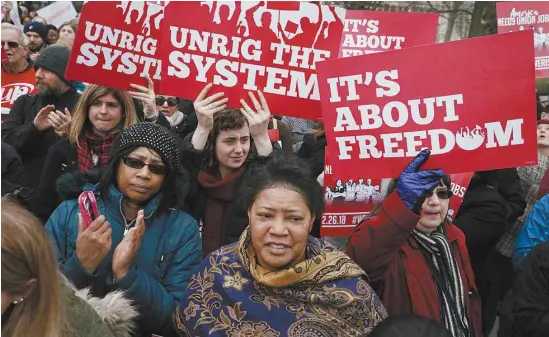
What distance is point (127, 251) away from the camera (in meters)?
2.87

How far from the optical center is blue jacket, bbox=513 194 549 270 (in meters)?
3.97

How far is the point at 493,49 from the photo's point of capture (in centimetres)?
330

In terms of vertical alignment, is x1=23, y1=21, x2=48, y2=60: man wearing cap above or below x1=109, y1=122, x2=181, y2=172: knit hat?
above

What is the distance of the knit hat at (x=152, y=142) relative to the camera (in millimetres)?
3217

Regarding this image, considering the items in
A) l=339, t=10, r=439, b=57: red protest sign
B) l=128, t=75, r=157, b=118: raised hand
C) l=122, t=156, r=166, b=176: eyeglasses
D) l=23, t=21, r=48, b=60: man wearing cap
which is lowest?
l=122, t=156, r=166, b=176: eyeglasses

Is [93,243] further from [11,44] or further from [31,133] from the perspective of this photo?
[11,44]

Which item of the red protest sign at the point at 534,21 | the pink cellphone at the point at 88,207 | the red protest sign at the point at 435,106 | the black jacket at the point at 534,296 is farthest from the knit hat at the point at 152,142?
the red protest sign at the point at 534,21

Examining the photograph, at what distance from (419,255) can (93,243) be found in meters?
1.44

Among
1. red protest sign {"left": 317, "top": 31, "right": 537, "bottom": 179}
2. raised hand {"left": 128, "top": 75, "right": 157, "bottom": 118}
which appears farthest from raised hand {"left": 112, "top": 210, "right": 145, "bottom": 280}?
raised hand {"left": 128, "top": 75, "right": 157, "bottom": 118}

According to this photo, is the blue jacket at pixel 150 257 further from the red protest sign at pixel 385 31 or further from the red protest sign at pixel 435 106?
the red protest sign at pixel 385 31

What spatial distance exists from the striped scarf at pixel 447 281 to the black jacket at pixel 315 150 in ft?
4.82

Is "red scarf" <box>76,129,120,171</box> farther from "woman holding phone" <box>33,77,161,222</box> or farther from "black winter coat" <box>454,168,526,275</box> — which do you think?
"black winter coat" <box>454,168,526,275</box>

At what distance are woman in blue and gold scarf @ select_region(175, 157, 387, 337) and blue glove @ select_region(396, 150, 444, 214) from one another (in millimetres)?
377

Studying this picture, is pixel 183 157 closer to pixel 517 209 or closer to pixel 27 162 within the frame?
pixel 27 162
